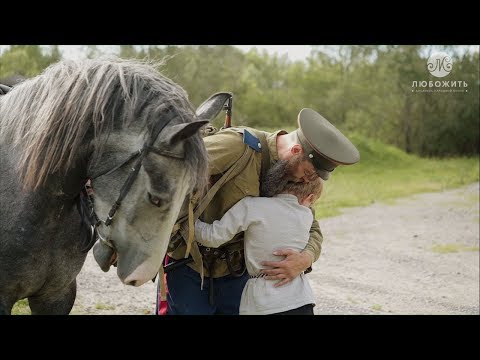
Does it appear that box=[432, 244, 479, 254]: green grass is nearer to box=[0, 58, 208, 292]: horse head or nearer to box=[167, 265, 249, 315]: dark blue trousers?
box=[167, 265, 249, 315]: dark blue trousers

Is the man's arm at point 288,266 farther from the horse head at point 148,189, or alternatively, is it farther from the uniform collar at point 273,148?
the horse head at point 148,189

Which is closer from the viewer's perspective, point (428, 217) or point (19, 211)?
point (19, 211)

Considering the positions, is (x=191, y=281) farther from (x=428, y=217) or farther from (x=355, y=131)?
(x=355, y=131)

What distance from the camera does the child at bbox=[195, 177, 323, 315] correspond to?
9.49ft

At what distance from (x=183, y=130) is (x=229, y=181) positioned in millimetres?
824

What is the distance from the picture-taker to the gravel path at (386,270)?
6207 mm

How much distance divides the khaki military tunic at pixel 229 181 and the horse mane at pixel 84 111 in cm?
46

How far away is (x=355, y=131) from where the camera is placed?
85.9 feet

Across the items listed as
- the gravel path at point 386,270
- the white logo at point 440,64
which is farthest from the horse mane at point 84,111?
the white logo at point 440,64

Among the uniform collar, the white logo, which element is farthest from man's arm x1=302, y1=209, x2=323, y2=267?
the white logo

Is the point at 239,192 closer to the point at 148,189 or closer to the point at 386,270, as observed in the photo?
the point at 148,189

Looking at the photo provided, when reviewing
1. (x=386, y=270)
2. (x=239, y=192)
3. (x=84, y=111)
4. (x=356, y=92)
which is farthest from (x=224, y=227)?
(x=356, y=92)

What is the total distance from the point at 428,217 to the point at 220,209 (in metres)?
10.3

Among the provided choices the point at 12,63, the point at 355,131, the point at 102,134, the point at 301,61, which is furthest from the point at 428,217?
the point at 301,61
